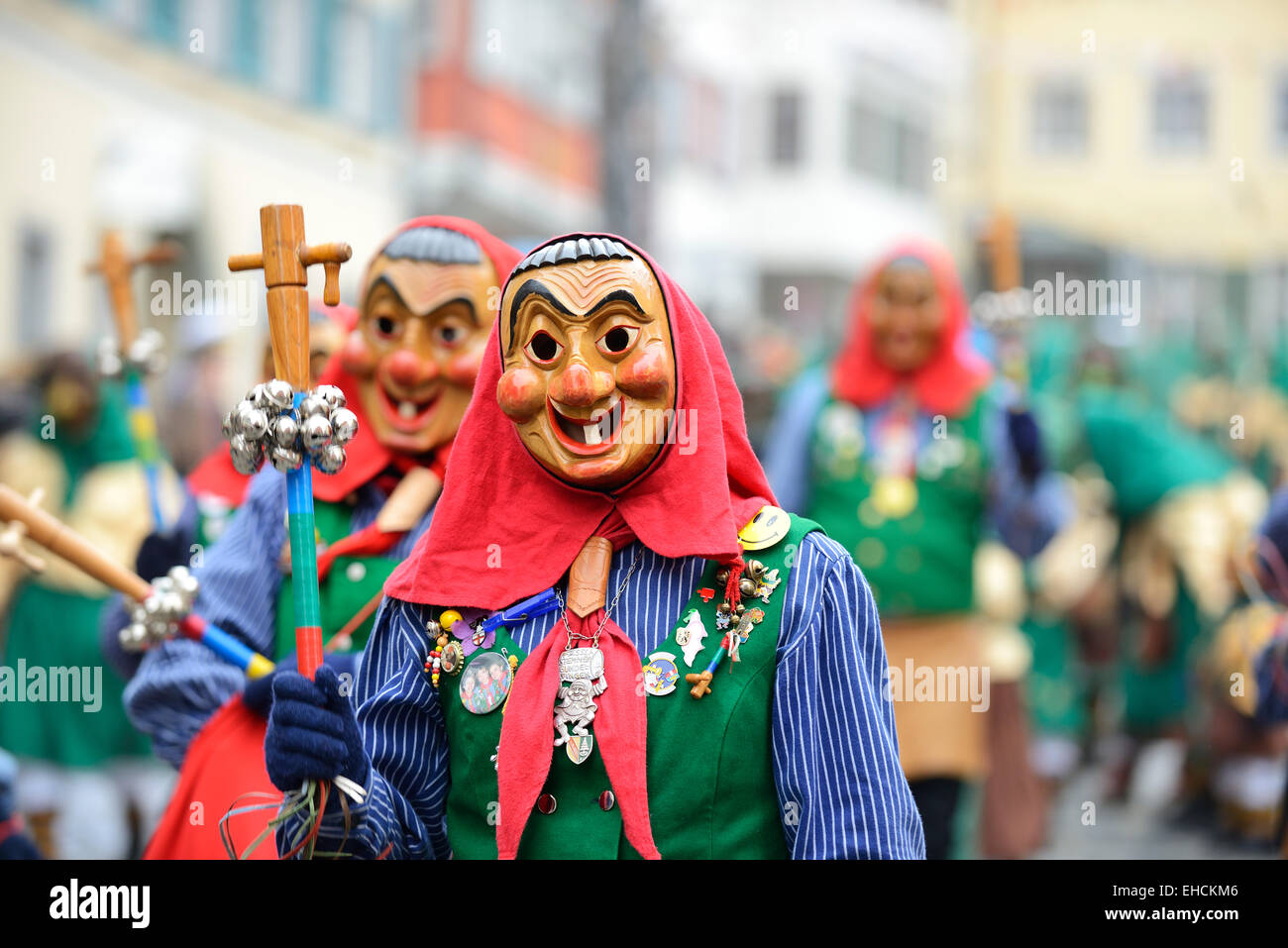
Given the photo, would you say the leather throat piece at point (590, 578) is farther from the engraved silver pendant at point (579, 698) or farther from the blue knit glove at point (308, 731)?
the blue knit glove at point (308, 731)

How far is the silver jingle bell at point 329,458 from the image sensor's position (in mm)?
2943

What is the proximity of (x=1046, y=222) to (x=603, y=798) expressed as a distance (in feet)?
124

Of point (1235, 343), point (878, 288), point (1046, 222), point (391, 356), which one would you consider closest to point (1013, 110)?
point (1046, 222)

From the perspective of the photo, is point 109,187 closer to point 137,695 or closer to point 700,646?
point 137,695

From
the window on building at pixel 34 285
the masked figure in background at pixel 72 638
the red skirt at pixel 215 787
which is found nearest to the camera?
the red skirt at pixel 215 787

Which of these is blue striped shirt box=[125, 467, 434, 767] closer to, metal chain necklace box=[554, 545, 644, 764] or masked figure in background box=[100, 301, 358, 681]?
masked figure in background box=[100, 301, 358, 681]

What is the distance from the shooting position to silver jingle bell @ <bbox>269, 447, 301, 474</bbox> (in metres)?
2.93

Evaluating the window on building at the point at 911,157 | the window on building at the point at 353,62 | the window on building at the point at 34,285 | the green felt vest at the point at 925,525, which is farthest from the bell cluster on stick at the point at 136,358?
the window on building at the point at 911,157

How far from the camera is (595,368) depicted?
3.11 m

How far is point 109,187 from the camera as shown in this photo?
17.1 metres

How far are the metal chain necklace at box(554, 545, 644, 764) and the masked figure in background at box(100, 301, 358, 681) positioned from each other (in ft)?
5.76

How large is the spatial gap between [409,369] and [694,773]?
4.58 feet

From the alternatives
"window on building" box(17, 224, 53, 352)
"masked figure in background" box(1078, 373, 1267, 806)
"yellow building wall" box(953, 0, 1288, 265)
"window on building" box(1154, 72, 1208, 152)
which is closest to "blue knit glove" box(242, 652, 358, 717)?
"masked figure in background" box(1078, 373, 1267, 806)

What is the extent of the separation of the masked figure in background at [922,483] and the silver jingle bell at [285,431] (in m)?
3.57
